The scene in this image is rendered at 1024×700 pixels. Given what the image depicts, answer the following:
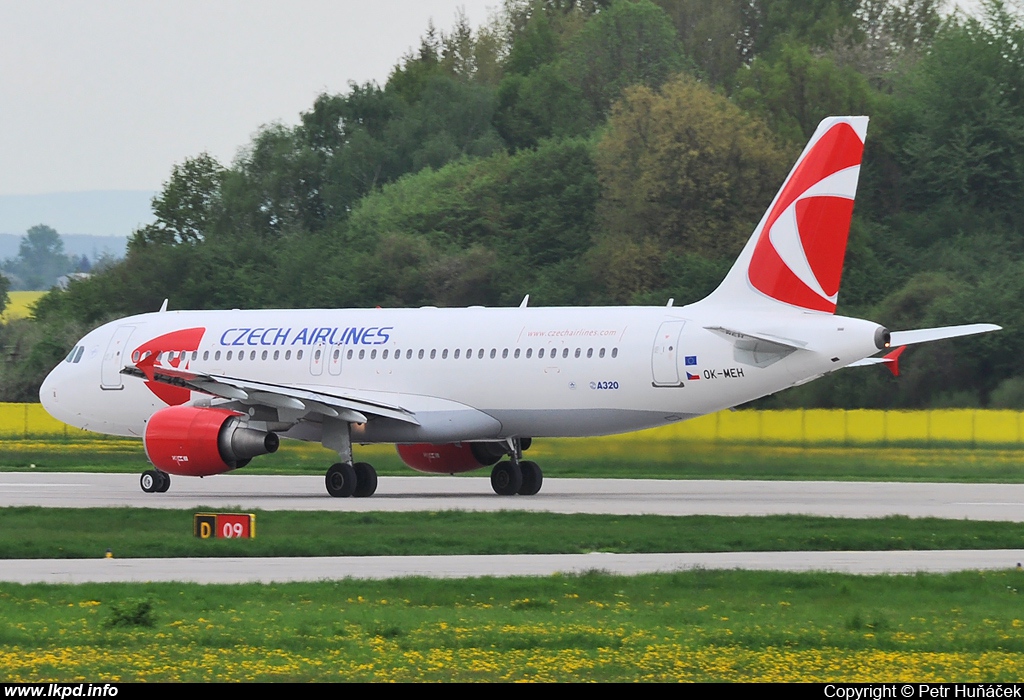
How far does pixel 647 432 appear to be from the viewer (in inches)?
1631

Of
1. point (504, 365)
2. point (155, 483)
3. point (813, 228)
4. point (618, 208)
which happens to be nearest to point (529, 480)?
point (504, 365)

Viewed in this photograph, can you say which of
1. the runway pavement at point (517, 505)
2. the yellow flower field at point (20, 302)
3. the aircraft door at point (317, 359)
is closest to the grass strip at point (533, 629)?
the runway pavement at point (517, 505)

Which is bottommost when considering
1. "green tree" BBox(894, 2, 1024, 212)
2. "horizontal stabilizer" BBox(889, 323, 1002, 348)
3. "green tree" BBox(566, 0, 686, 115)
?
"horizontal stabilizer" BBox(889, 323, 1002, 348)

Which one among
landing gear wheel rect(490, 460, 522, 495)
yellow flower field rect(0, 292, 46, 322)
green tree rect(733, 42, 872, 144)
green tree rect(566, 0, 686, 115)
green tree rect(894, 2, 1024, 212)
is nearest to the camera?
landing gear wheel rect(490, 460, 522, 495)

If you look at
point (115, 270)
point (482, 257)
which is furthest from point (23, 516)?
point (115, 270)

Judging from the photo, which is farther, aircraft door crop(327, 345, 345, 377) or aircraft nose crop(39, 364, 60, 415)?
aircraft nose crop(39, 364, 60, 415)

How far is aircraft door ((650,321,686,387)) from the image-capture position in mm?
30125

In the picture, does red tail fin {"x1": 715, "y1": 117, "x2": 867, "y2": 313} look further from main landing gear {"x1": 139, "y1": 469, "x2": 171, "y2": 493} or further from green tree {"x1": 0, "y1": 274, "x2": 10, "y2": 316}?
green tree {"x1": 0, "y1": 274, "x2": 10, "y2": 316}

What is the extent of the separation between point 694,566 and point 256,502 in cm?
1328

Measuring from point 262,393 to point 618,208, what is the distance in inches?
1522

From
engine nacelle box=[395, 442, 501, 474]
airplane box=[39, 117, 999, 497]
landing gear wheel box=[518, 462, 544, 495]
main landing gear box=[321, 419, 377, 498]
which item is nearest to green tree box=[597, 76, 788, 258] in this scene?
engine nacelle box=[395, 442, 501, 474]

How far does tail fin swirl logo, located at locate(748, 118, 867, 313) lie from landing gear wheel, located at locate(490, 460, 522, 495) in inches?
250

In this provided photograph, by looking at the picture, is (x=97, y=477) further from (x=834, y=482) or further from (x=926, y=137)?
(x=926, y=137)

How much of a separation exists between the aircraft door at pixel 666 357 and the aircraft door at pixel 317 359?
776 centimetres
